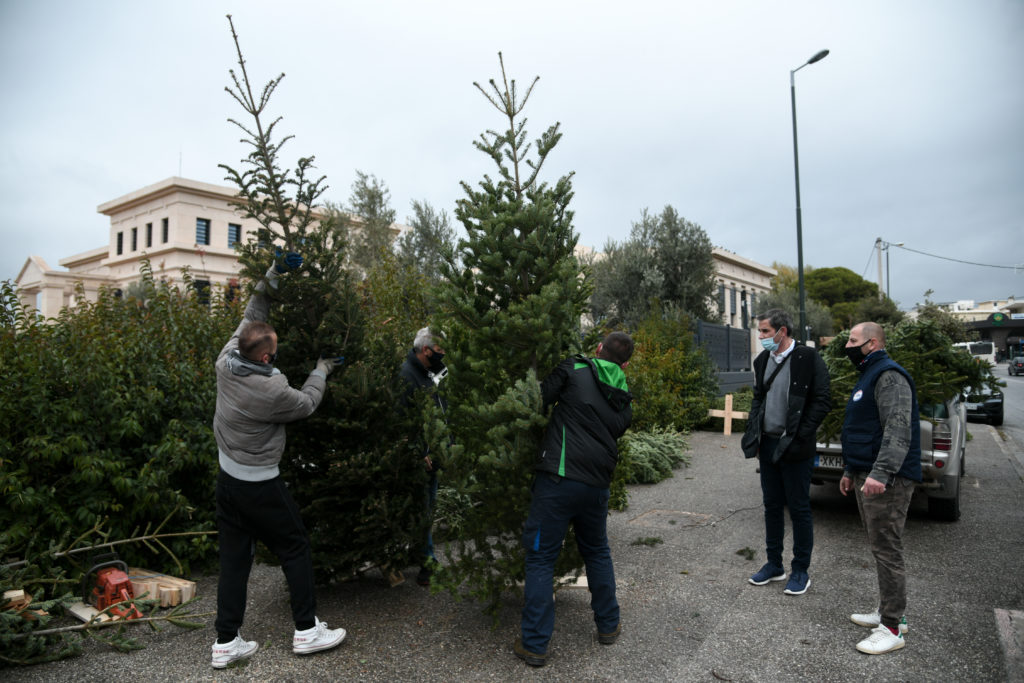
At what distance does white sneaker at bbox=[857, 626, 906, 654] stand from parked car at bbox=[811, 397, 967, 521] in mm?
2637

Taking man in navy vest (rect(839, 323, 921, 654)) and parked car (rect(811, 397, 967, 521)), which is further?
parked car (rect(811, 397, 967, 521))

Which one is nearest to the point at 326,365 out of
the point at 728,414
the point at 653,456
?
the point at 653,456

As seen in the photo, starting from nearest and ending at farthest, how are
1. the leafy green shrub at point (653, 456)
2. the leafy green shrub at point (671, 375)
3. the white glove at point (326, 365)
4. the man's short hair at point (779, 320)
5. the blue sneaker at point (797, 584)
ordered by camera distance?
the white glove at point (326, 365) < the blue sneaker at point (797, 584) < the man's short hair at point (779, 320) < the leafy green shrub at point (653, 456) < the leafy green shrub at point (671, 375)

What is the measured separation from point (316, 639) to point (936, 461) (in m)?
5.81

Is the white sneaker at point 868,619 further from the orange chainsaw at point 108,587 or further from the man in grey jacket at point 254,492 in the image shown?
the orange chainsaw at point 108,587

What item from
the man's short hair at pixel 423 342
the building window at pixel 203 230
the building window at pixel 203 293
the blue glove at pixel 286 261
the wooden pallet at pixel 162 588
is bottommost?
the wooden pallet at pixel 162 588

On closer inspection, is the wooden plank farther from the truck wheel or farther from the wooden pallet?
the truck wheel

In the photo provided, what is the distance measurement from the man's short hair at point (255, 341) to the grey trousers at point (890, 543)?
12.2ft

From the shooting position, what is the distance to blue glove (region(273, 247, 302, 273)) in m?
4.24

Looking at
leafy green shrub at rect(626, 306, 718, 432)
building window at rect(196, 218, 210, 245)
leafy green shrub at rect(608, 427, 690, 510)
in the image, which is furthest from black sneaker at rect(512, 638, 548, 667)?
building window at rect(196, 218, 210, 245)

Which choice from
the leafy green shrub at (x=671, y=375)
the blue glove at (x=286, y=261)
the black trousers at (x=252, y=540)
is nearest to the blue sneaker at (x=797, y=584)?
the black trousers at (x=252, y=540)

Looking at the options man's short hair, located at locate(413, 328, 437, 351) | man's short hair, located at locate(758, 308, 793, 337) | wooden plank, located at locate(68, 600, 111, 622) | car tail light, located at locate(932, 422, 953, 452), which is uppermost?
man's short hair, located at locate(758, 308, 793, 337)

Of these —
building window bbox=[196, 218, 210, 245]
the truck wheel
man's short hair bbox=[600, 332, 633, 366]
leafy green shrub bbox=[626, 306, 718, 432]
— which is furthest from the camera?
building window bbox=[196, 218, 210, 245]

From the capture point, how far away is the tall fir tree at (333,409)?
4.22 meters
